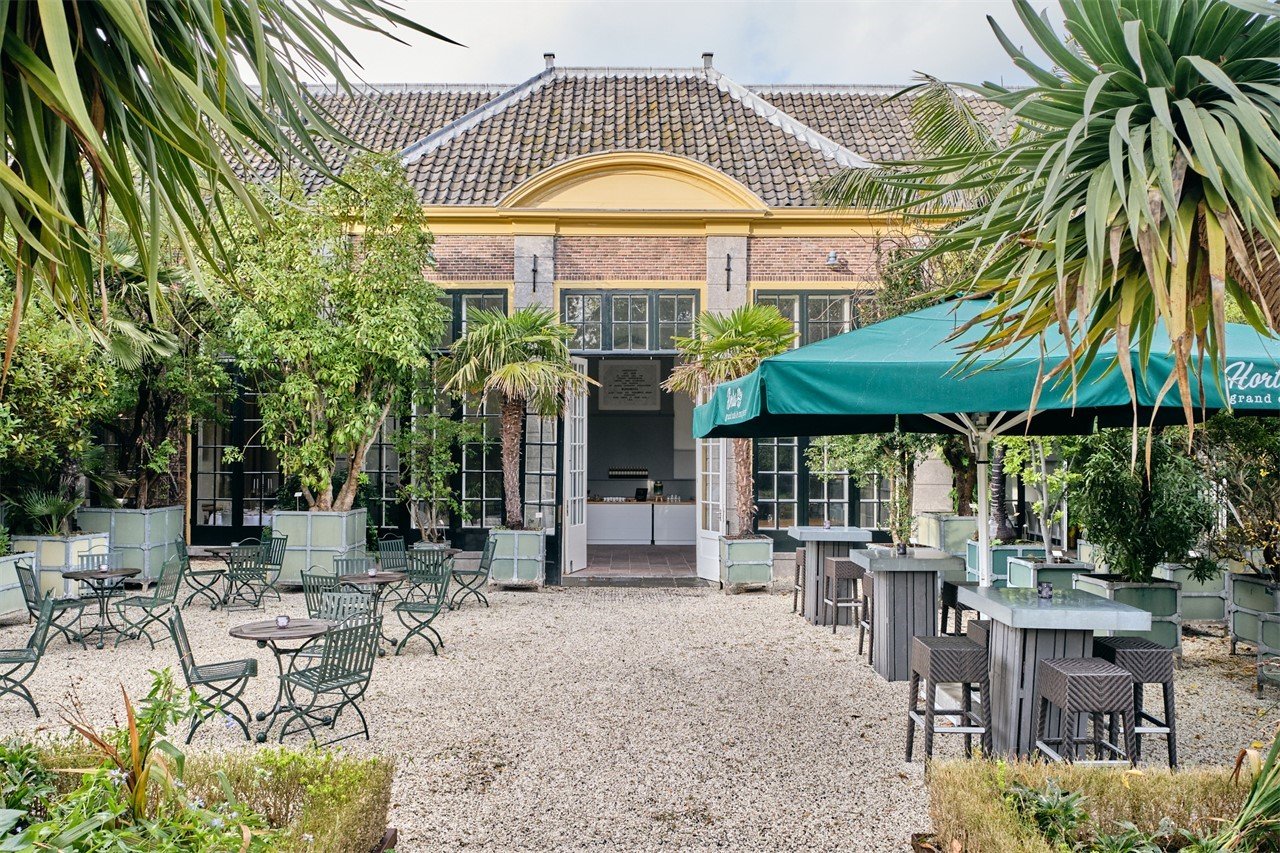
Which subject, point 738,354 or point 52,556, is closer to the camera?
point 52,556

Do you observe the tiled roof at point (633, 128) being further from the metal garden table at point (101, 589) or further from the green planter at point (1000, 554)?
the metal garden table at point (101, 589)

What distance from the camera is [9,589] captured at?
28.5 ft

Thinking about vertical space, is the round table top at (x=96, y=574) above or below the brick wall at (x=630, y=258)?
below

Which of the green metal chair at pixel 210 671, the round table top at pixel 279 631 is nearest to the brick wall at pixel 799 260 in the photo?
the round table top at pixel 279 631

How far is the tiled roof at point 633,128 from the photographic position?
44.3ft

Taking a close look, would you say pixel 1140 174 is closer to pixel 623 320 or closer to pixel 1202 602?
pixel 1202 602

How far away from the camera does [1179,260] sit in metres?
2.10

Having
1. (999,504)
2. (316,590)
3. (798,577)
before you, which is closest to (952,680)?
(316,590)

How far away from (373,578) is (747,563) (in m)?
4.61

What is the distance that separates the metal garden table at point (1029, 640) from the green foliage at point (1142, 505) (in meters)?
2.79

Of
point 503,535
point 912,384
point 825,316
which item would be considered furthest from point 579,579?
point 912,384

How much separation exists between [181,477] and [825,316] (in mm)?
9293

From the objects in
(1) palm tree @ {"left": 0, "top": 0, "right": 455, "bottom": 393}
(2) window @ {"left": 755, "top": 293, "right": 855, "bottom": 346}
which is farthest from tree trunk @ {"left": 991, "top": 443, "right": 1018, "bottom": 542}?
(1) palm tree @ {"left": 0, "top": 0, "right": 455, "bottom": 393}

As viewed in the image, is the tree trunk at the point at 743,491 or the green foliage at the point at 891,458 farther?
the tree trunk at the point at 743,491
